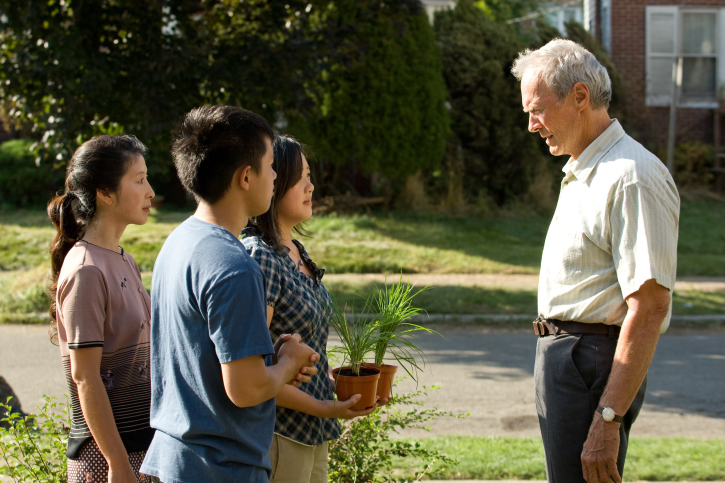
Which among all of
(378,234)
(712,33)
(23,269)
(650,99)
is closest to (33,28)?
(23,269)

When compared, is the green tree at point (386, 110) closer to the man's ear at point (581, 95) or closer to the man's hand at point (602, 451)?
the man's ear at point (581, 95)

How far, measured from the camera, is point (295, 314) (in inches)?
89.6

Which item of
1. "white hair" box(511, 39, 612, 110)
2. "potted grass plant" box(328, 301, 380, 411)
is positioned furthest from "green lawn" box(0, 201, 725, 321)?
"white hair" box(511, 39, 612, 110)

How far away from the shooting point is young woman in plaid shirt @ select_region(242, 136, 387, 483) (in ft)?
7.42

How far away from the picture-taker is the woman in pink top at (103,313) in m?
2.16

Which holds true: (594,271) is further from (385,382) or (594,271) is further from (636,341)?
(385,382)

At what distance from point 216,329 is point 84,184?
111 centimetres

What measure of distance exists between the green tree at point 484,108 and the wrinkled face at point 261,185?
13.3 meters

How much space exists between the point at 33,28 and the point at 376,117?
6.84 m

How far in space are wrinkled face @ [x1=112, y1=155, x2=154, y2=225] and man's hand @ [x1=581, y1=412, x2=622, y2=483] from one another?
1.85 meters

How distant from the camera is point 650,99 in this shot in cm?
1789

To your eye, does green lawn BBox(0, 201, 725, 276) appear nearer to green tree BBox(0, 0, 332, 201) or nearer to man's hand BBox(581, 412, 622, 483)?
green tree BBox(0, 0, 332, 201)

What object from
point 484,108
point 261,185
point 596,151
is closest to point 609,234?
point 596,151

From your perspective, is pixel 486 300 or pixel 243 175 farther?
pixel 486 300
